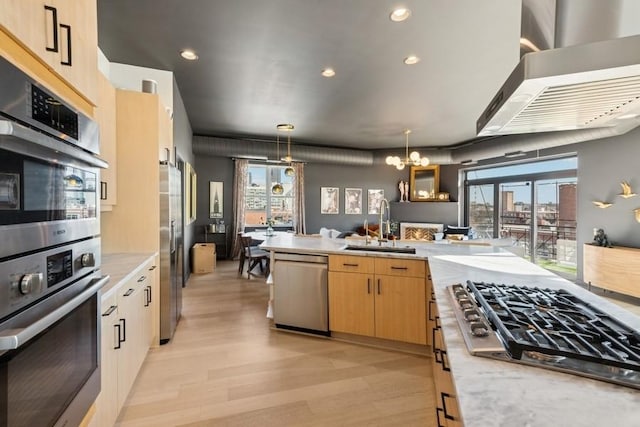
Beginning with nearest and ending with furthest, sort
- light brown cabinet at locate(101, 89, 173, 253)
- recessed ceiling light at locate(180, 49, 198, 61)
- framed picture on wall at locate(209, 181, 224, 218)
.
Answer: light brown cabinet at locate(101, 89, 173, 253) < recessed ceiling light at locate(180, 49, 198, 61) < framed picture on wall at locate(209, 181, 224, 218)

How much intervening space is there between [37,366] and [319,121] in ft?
17.4

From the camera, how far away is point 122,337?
1.85 m

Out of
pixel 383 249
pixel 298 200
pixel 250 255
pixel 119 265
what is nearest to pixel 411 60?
pixel 383 249

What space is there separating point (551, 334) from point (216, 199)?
24.2ft

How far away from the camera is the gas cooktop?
0.82 metres

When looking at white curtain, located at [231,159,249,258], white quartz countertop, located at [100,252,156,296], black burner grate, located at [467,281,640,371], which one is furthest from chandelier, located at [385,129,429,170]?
white quartz countertop, located at [100,252,156,296]

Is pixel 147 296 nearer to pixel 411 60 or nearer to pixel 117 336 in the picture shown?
pixel 117 336

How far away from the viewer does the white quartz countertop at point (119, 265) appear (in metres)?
1.80

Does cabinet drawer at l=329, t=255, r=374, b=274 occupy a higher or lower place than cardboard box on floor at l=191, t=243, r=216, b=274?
higher

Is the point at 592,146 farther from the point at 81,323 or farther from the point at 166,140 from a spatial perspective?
the point at 81,323

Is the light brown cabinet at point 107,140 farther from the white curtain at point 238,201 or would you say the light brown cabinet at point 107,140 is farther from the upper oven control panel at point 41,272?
the white curtain at point 238,201

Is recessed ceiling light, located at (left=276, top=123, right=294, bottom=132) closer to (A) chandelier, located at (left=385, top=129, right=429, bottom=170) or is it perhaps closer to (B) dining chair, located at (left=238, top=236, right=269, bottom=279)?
(A) chandelier, located at (left=385, top=129, right=429, bottom=170)

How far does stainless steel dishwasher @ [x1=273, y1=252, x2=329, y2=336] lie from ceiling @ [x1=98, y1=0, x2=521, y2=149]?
2.13 metres

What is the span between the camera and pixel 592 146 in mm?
5230
